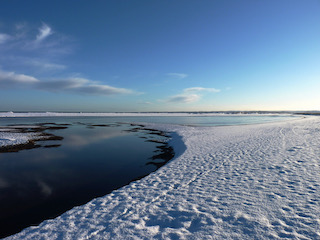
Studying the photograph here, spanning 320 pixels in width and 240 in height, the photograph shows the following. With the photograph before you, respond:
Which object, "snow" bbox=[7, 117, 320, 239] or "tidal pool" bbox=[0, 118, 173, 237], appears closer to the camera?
"snow" bbox=[7, 117, 320, 239]

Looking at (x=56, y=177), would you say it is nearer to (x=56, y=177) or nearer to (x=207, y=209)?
(x=56, y=177)

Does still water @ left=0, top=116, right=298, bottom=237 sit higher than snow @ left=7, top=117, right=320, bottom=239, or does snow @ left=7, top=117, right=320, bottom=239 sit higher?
snow @ left=7, top=117, right=320, bottom=239

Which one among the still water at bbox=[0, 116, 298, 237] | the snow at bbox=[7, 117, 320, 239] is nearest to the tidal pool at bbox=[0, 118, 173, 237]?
the still water at bbox=[0, 116, 298, 237]

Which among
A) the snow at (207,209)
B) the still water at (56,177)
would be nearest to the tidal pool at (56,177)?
the still water at (56,177)

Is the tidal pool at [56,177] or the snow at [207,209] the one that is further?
the tidal pool at [56,177]

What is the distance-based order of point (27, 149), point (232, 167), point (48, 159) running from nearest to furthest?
point (232, 167) → point (48, 159) → point (27, 149)

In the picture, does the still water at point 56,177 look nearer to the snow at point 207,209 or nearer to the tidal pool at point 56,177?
the tidal pool at point 56,177

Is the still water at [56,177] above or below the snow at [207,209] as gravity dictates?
below

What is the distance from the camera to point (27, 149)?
16453 mm

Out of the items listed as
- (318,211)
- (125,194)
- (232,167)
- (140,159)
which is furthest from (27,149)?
(318,211)

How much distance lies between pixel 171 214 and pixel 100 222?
2241mm

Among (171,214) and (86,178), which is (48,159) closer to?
(86,178)

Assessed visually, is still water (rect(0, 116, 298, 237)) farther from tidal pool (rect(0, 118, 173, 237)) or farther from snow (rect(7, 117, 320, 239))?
snow (rect(7, 117, 320, 239))

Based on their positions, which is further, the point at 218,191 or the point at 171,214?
the point at 218,191
